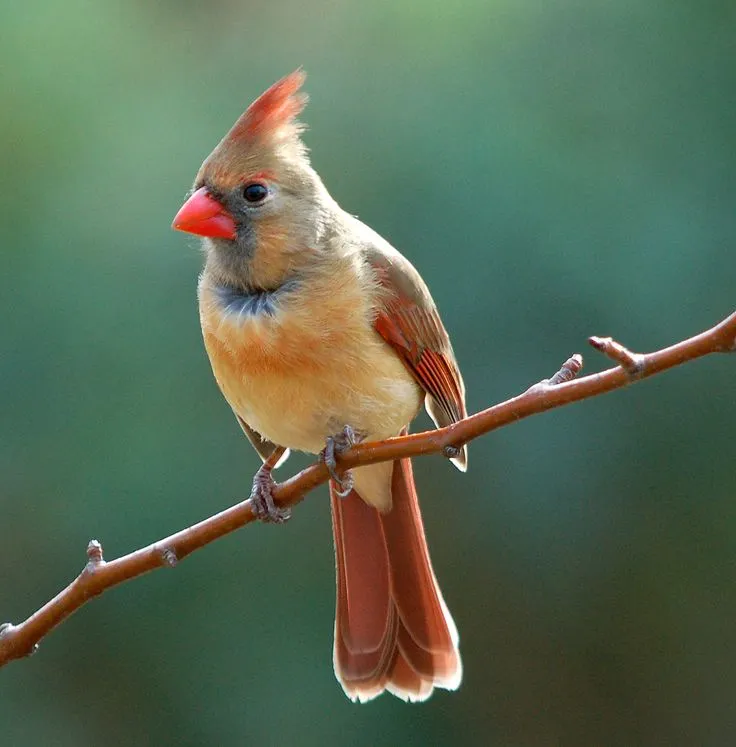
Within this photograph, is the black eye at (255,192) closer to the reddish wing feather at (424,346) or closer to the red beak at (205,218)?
the red beak at (205,218)

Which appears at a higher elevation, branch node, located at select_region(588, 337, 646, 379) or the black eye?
the black eye

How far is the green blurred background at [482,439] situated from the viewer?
3197 millimetres

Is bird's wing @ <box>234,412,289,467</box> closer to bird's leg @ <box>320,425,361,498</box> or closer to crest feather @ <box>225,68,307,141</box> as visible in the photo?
bird's leg @ <box>320,425,361,498</box>

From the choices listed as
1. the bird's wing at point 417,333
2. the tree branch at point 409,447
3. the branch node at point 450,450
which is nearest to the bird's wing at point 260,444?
the bird's wing at point 417,333

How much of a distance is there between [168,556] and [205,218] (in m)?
0.67

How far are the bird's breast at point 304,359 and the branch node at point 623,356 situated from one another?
2.54 ft

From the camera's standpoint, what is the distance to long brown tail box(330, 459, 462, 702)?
2.48 meters

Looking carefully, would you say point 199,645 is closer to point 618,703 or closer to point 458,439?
point 618,703

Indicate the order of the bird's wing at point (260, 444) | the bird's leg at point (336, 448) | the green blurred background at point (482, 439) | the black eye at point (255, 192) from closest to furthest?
1. the bird's leg at point (336, 448)
2. the black eye at point (255, 192)
3. the bird's wing at point (260, 444)
4. the green blurred background at point (482, 439)

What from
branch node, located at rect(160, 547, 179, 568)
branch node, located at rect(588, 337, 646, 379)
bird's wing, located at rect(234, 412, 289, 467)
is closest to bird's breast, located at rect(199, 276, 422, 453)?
bird's wing, located at rect(234, 412, 289, 467)

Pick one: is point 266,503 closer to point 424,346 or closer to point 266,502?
point 266,502

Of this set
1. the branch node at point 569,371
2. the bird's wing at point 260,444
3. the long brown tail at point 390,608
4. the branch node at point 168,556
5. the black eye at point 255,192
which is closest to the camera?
the branch node at point 569,371

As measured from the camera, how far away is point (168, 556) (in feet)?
5.90

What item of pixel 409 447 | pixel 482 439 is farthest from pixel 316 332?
pixel 482 439
